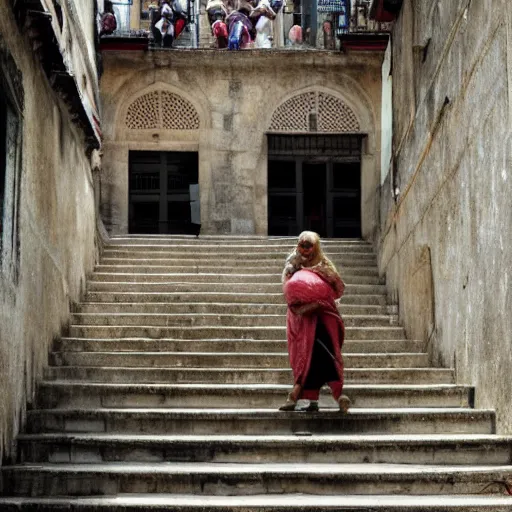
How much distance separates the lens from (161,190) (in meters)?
19.7

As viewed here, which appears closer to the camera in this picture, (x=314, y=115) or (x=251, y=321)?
(x=251, y=321)

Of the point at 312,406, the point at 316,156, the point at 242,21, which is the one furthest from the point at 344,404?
the point at 242,21

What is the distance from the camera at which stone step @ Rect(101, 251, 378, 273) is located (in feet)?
49.3

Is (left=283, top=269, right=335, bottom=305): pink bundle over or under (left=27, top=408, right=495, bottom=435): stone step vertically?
over

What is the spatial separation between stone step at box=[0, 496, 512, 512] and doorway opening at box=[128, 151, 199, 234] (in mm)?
11841

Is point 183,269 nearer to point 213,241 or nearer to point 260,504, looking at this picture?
point 213,241

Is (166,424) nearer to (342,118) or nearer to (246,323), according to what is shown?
(246,323)

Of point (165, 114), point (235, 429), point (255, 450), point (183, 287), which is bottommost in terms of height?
point (255, 450)

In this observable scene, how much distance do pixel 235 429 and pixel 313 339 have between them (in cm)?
91

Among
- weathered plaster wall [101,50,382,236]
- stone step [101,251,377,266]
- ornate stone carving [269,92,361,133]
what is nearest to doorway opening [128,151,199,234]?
weathered plaster wall [101,50,382,236]

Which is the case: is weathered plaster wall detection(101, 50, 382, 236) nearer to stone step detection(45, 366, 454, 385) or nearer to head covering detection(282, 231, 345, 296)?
stone step detection(45, 366, 454, 385)

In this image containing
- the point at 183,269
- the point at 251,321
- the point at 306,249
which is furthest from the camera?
the point at 183,269

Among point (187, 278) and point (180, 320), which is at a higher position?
point (187, 278)

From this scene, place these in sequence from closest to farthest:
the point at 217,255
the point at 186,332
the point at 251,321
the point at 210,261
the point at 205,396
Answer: the point at 205,396 → the point at 186,332 → the point at 251,321 → the point at 210,261 → the point at 217,255
